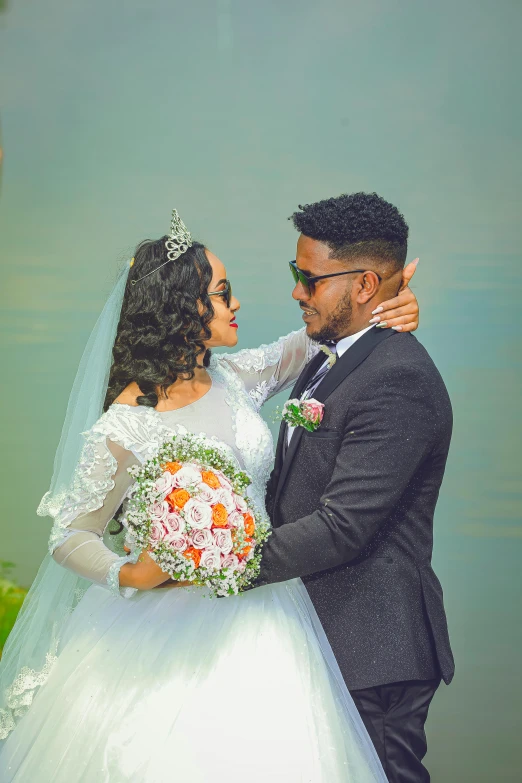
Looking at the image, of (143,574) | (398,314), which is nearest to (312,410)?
(398,314)

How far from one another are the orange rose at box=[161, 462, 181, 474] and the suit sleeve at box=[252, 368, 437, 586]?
33 centimetres

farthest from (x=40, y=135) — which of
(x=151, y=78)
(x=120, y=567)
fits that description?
(x=120, y=567)

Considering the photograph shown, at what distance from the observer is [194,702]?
2.19m

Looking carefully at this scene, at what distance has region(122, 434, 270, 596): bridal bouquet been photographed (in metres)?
1.99

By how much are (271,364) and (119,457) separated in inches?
30.6

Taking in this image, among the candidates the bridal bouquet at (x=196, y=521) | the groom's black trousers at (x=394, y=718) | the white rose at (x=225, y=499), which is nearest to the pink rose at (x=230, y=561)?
the bridal bouquet at (x=196, y=521)

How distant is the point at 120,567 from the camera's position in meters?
2.30

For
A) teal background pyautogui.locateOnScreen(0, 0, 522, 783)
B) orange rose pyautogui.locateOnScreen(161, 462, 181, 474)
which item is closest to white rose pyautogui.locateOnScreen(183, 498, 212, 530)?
orange rose pyautogui.locateOnScreen(161, 462, 181, 474)

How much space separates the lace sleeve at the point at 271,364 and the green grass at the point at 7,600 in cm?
202

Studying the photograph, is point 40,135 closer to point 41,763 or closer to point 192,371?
point 192,371

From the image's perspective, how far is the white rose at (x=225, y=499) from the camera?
202cm

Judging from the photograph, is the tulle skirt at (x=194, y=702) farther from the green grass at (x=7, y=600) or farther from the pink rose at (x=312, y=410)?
the green grass at (x=7, y=600)

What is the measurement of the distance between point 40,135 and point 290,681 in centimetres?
312

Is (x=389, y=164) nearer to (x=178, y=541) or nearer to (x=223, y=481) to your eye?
(x=223, y=481)
